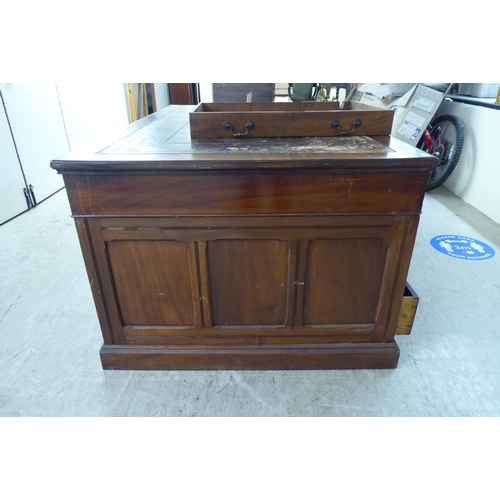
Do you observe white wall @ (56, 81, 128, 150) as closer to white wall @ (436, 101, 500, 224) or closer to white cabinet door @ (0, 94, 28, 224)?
white cabinet door @ (0, 94, 28, 224)

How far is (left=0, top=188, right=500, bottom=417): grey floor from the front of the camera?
4.48ft

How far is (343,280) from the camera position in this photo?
1378 mm

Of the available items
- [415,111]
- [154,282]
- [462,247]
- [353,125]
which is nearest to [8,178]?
[154,282]

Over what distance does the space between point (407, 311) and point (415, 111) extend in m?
2.98

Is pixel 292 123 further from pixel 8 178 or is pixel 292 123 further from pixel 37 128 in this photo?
pixel 37 128

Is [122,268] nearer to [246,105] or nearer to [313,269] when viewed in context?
[313,269]

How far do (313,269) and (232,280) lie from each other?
1.00ft

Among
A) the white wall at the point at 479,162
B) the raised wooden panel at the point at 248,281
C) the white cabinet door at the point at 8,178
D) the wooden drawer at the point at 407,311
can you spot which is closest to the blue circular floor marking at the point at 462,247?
the white wall at the point at 479,162

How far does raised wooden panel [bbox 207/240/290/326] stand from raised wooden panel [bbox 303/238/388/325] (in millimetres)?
101

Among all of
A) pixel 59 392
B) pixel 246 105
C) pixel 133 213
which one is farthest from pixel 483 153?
pixel 59 392

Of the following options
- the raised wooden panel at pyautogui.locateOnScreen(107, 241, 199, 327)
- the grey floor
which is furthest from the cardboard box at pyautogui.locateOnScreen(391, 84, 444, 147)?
the raised wooden panel at pyautogui.locateOnScreen(107, 241, 199, 327)

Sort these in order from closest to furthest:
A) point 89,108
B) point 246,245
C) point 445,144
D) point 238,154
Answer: point 238,154, point 246,245, point 445,144, point 89,108

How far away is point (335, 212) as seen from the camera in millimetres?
1231

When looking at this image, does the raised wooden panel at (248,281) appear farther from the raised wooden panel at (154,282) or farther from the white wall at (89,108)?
the white wall at (89,108)
